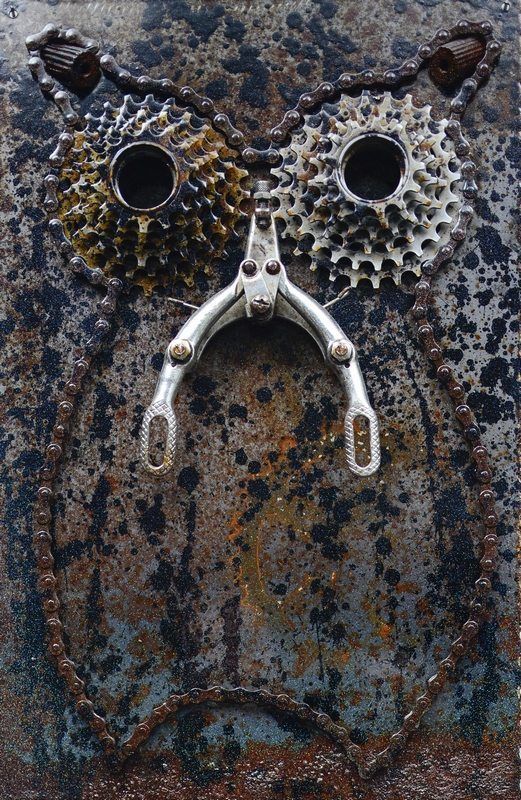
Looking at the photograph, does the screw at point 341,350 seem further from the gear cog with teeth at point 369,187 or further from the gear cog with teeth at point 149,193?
the gear cog with teeth at point 149,193

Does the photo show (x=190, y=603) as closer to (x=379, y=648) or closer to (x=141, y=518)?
(x=141, y=518)

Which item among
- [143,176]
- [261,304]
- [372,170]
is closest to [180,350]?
[261,304]

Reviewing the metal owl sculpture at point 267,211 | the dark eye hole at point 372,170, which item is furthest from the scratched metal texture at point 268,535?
the dark eye hole at point 372,170

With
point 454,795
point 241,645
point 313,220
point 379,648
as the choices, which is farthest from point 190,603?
point 313,220

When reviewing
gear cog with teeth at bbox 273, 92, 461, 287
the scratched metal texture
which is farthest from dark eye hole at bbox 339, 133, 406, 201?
the scratched metal texture

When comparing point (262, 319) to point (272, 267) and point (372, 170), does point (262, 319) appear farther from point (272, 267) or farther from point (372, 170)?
point (372, 170)

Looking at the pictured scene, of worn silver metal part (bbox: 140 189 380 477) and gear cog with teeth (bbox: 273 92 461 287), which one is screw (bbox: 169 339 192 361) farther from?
gear cog with teeth (bbox: 273 92 461 287)
